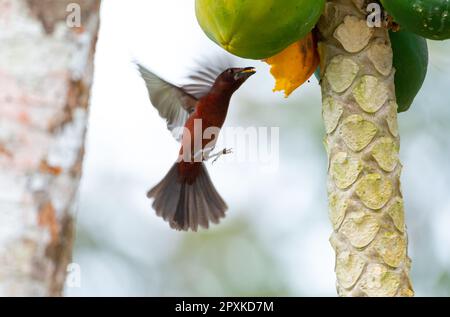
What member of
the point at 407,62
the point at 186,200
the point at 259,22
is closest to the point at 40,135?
the point at 259,22

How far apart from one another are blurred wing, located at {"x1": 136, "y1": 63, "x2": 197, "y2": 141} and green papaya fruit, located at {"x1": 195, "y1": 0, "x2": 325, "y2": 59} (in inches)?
74.3

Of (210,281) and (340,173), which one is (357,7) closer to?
(340,173)

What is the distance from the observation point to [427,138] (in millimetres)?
6684

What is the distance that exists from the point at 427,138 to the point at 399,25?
4.50m

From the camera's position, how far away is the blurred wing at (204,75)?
3969mm

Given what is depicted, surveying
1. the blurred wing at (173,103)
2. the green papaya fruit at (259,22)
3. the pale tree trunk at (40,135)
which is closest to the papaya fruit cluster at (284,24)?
the green papaya fruit at (259,22)

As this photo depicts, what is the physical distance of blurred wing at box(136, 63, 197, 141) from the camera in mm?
4145

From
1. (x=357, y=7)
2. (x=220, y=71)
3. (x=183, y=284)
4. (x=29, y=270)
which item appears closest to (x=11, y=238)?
(x=29, y=270)

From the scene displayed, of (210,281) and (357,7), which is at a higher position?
(210,281)

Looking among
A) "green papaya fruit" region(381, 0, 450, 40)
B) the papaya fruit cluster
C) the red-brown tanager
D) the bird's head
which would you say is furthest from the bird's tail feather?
"green papaya fruit" region(381, 0, 450, 40)

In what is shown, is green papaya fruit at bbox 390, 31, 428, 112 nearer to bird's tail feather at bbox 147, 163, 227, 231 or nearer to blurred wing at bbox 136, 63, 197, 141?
blurred wing at bbox 136, 63, 197, 141

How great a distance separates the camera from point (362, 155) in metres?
2.17

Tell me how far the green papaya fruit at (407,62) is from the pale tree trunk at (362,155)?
0.19 metres

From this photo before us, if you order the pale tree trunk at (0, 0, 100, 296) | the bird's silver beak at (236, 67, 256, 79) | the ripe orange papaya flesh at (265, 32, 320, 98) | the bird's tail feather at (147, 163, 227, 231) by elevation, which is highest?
the bird's silver beak at (236, 67, 256, 79)
